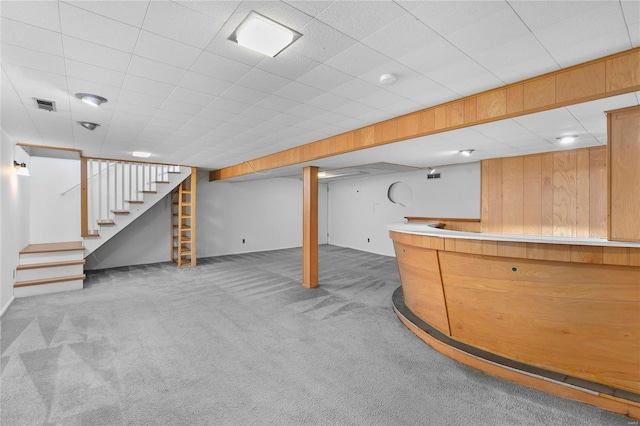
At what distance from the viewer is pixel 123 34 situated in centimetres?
168

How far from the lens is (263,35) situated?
1.67 m

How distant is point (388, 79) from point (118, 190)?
661 cm

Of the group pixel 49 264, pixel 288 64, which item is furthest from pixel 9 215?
pixel 288 64

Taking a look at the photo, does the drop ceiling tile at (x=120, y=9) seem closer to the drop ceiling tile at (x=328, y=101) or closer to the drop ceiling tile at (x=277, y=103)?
the drop ceiling tile at (x=277, y=103)

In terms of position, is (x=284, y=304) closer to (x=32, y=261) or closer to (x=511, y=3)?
(x=511, y=3)

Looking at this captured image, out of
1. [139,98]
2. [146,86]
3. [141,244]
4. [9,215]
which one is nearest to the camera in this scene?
[146,86]

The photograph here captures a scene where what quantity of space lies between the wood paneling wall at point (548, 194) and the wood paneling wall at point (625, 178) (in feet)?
7.71

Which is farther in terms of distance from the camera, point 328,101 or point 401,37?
point 328,101

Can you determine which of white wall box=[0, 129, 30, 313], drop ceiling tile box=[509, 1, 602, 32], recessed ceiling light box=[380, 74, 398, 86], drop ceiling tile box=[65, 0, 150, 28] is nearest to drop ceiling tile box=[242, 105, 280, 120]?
recessed ceiling light box=[380, 74, 398, 86]

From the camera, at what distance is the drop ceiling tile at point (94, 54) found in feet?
5.85

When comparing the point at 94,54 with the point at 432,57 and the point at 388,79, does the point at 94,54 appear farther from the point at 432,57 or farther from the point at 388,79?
the point at 432,57

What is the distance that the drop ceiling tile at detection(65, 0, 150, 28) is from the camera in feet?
4.66

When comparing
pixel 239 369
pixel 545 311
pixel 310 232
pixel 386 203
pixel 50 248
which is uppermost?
pixel 386 203

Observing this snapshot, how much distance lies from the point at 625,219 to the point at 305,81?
273cm
